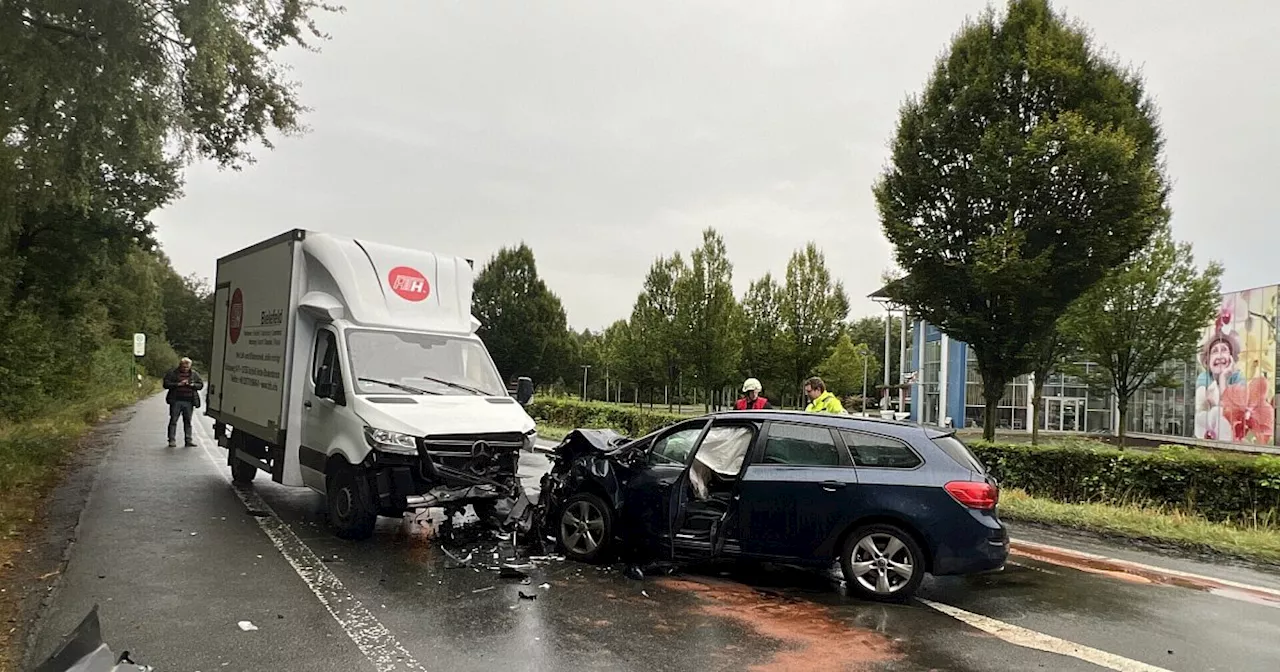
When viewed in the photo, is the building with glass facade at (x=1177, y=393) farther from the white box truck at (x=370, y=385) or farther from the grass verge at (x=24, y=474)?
the grass verge at (x=24, y=474)

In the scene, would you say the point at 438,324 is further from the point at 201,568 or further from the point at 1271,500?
the point at 1271,500

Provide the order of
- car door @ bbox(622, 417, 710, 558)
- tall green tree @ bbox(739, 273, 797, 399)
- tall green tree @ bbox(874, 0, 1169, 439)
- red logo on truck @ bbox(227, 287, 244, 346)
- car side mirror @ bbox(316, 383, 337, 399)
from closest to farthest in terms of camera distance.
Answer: car door @ bbox(622, 417, 710, 558), car side mirror @ bbox(316, 383, 337, 399), red logo on truck @ bbox(227, 287, 244, 346), tall green tree @ bbox(874, 0, 1169, 439), tall green tree @ bbox(739, 273, 797, 399)

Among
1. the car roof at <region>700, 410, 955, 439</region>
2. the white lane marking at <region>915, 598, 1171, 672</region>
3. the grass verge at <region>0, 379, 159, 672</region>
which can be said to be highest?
the car roof at <region>700, 410, 955, 439</region>

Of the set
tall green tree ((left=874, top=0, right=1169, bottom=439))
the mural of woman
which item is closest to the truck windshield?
tall green tree ((left=874, top=0, right=1169, bottom=439))

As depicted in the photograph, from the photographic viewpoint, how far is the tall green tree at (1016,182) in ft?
48.1

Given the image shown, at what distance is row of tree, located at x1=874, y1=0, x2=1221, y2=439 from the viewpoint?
48.1ft

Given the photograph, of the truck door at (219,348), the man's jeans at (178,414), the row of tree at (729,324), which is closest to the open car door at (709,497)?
the truck door at (219,348)

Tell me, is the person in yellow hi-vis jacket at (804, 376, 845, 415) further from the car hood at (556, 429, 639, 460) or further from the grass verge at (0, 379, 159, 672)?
the grass verge at (0, 379, 159, 672)

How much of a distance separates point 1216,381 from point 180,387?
40.5m

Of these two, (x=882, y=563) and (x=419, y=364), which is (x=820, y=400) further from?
(x=419, y=364)

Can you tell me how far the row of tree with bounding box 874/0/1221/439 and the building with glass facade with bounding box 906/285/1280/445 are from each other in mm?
11203

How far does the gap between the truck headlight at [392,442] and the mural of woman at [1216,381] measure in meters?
38.6

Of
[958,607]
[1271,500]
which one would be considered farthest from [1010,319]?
[958,607]

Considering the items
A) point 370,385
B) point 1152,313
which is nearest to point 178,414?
point 370,385
